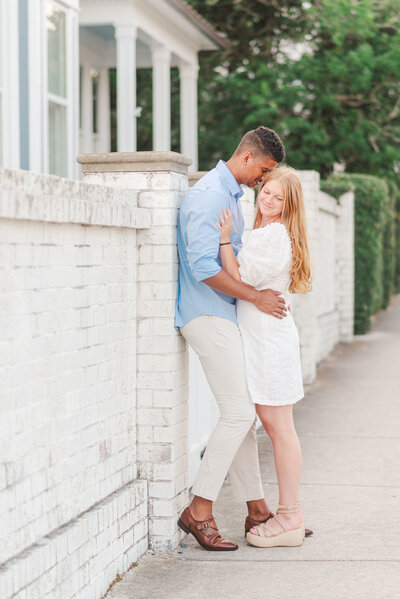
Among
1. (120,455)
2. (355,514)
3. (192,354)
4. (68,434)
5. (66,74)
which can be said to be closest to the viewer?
(68,434)

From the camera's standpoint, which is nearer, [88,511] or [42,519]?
[42,519]

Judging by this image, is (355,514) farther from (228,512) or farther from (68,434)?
(68,434)

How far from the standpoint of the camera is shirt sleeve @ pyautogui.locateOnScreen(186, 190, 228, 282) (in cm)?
457

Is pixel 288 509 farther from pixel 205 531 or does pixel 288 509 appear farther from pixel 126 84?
pixel 126 84

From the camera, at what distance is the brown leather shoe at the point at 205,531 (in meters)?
4.83

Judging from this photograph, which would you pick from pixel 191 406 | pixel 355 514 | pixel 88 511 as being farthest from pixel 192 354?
pixel 88 511

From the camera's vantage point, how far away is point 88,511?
13.8ft

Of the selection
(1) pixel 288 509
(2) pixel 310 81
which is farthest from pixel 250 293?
(2) pixel 310 81

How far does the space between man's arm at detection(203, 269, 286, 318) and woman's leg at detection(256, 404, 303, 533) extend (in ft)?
1.66

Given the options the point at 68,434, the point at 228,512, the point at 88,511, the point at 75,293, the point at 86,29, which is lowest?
the point at 228,512

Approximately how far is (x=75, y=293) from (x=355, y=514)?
7.87 ft

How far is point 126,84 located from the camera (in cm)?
1286

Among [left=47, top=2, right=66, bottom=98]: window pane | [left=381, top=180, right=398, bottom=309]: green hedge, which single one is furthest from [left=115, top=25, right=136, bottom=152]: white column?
[left=381, top=180, right=398, bottom=309]: green hedge

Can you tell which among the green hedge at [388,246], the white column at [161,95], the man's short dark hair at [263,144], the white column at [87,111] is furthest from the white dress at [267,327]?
the green hedge at [388,246]
